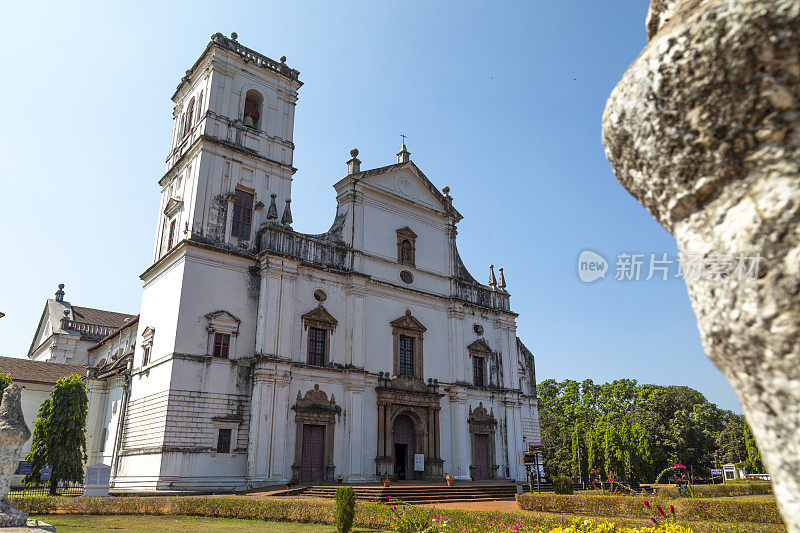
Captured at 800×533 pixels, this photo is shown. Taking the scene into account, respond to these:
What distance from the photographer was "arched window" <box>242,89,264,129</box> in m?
28.1

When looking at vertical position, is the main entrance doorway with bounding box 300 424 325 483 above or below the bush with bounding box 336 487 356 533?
above

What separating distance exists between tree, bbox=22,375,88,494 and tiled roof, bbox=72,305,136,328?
20577 mm

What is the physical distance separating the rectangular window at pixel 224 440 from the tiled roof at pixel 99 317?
27.7 m

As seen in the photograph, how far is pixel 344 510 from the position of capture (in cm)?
1240

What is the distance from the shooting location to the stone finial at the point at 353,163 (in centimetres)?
2900

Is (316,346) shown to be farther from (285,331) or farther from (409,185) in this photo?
(409,185)

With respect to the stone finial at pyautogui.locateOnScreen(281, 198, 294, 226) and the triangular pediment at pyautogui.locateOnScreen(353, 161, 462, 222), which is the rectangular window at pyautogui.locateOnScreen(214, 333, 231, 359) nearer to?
the stone finial at pyautogui.locateOnScreen(281, 198, 294, 226)

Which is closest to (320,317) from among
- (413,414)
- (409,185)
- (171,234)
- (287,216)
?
(287,216)

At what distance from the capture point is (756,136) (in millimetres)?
1766

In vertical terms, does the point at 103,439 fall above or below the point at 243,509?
above

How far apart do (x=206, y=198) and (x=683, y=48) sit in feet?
81.3

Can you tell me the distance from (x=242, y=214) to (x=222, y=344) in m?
6.18

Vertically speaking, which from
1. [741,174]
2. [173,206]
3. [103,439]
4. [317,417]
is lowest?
[103,439]

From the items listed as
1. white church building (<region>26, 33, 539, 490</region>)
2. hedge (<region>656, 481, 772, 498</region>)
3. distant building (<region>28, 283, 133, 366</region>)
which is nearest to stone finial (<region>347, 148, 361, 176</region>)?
white church building (<region>26, 33, 539, 490</region>)
